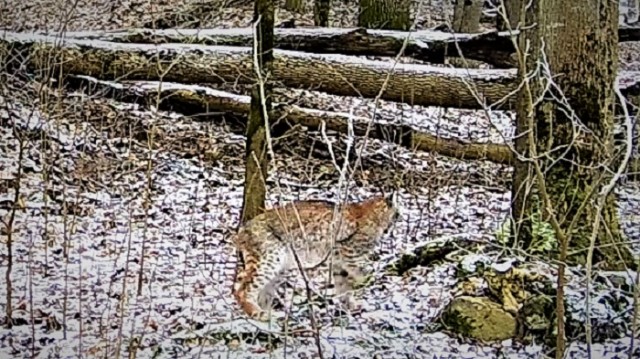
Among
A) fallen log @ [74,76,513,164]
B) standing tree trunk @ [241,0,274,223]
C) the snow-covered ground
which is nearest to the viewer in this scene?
the snow-covered ground

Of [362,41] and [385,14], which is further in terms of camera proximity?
[385,14]

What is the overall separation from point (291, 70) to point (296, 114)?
463 mm

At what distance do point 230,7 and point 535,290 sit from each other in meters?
10.7

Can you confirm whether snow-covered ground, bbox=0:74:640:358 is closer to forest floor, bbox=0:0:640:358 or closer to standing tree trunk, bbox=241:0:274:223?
forest floor, bbox=0:0:640:358

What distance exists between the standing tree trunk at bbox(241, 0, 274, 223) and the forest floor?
375mm

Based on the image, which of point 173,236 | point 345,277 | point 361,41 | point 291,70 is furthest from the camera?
point 361,41

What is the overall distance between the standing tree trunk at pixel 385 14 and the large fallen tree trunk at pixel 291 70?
2.71 m

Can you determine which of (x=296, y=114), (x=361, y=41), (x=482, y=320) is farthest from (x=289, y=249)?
(x=361, y=41)

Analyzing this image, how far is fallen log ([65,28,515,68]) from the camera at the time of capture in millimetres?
8109

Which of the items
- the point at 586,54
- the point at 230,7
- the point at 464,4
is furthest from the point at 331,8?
the point at 586,54

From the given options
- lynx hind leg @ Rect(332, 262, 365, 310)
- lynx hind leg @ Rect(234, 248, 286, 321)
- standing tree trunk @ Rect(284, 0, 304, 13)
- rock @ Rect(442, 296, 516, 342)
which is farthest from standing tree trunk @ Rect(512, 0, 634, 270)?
standing tree trunk @ Rect(284, 0, 304, 13)

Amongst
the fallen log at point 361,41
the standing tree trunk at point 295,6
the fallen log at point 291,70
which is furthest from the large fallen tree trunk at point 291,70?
the standing tree trunk at point 295,6

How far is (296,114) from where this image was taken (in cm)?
834

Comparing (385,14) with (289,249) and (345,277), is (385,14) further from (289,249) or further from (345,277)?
(289,249)
